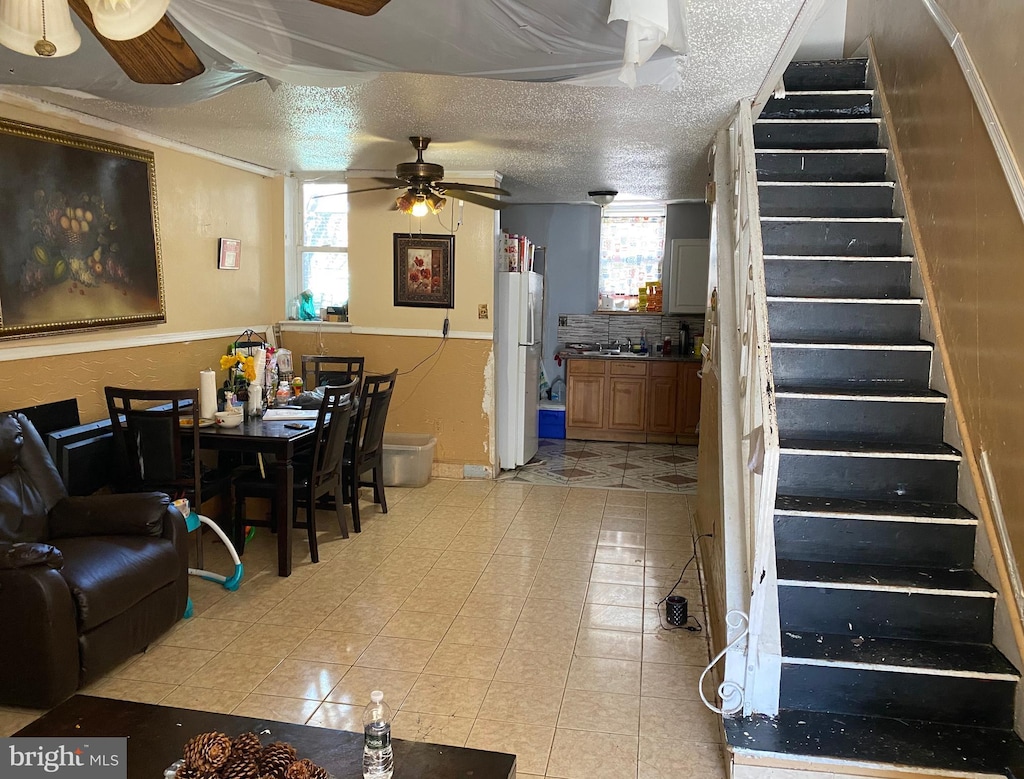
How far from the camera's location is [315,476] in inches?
157

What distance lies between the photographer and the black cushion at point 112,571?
2613 mm

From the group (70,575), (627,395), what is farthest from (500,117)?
(627,395)

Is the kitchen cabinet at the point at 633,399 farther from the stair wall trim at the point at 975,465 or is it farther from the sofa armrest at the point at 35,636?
the sofa armrest at the point at 35,636

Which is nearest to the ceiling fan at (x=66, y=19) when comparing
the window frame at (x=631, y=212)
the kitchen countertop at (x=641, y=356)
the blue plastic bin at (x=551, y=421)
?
the kitchen countertop at (x=641, y=356)

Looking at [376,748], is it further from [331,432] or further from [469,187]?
[469,187]

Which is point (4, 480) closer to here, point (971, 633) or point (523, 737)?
point (523, 737)

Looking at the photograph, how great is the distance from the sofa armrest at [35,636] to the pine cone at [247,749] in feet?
4.37

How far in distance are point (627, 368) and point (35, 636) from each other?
5.45m

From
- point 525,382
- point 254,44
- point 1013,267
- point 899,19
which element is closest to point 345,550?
point 525,382

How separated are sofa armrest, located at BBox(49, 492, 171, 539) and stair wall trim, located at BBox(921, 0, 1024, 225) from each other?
134 inches

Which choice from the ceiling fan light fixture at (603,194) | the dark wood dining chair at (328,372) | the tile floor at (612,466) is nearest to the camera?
the dark wood dining chair at (328,372)

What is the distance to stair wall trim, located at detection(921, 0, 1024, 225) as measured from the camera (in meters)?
2.36

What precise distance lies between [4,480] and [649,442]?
5492 mm

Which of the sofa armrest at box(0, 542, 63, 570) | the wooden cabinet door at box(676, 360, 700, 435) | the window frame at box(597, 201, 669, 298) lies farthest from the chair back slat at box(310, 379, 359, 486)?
the window frame at box(597, 201, 669, 298)
